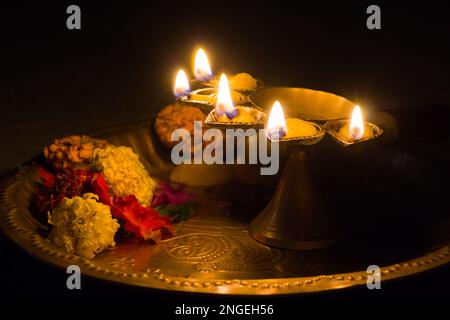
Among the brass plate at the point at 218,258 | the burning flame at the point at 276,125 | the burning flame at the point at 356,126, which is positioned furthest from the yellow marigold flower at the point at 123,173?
the burning flame at the point at 356,126

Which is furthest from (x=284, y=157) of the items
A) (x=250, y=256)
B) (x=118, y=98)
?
(x=118, y=98)

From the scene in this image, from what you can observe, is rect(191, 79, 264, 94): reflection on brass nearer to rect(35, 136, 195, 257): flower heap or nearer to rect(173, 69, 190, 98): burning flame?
rect(173, 69, 190, 98): burning flame

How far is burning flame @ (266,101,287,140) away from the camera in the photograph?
1452mm

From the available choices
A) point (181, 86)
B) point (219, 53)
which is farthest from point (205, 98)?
point (219, 53)

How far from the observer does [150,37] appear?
427 cm

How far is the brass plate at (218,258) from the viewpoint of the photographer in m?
1.37

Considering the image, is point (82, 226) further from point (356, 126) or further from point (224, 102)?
point (356, 126)

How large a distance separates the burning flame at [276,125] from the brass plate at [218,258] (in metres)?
0.30

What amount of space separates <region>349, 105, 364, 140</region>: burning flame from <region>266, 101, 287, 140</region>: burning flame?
0.51 ft

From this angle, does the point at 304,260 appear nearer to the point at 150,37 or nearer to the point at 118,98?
the point at 118,98

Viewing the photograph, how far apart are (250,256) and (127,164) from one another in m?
0.40

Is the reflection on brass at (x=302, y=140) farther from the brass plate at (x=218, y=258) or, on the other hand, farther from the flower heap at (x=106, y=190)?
the flower heap at (x=106, y=190)

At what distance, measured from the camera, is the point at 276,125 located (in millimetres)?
1456

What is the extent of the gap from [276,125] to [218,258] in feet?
1.17
